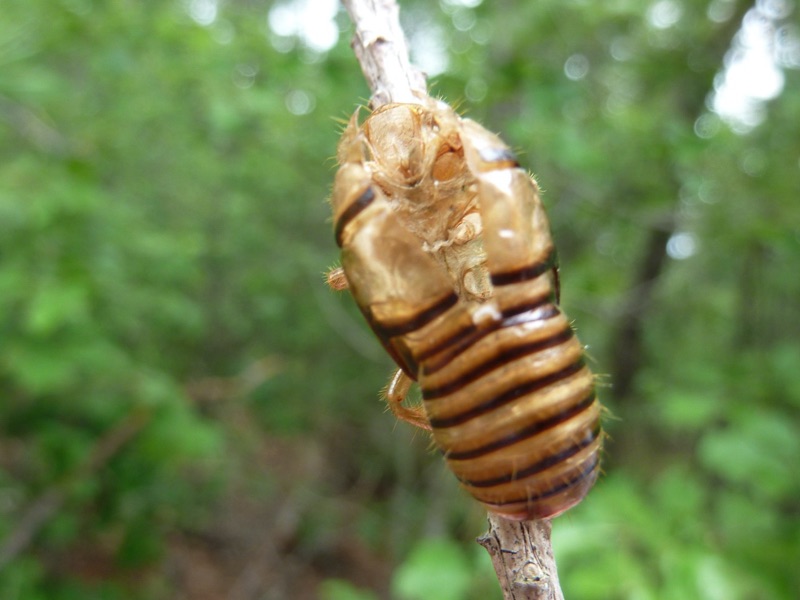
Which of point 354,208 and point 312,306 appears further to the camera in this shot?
point 312,306

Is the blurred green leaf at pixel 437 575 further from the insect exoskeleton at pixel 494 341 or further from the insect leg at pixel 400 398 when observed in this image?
the insect exoskeleton at pixel 494 341

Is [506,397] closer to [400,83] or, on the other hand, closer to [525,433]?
[525,433]

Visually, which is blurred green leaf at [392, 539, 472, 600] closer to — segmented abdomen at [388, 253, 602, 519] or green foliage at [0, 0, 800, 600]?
green foliage at [0, 0, 800, 600]

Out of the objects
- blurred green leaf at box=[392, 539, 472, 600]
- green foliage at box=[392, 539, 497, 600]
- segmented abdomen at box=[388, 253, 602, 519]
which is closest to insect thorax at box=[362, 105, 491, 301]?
segmented abdomen at box=[388, 253, 602, 519]

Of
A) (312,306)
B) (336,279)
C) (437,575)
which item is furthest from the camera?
(312,306)

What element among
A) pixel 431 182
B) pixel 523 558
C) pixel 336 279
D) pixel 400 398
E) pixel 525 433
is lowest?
pixel 523 558

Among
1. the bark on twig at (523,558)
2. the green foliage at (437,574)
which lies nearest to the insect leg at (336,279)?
the bark on twig at (523,558)

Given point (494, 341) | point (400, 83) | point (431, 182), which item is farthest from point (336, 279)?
point (494, 341)
